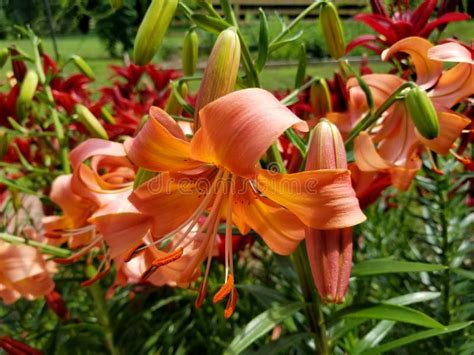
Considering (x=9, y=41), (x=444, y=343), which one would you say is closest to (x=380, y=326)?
(x=444, y=343)

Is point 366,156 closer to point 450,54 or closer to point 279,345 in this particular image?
point 450,54

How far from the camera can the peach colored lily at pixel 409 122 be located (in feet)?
2.24

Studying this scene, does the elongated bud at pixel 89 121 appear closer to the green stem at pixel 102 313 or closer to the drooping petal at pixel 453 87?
the green stem at pixel 102 313

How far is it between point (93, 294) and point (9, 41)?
54cm

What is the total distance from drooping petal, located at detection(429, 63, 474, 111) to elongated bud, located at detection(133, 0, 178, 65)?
392mm

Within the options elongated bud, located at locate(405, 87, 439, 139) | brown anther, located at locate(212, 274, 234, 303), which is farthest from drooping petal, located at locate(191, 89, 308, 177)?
elongated bud, located at locate(405, 87, 439, 139)

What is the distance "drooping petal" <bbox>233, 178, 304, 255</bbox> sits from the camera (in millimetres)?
561

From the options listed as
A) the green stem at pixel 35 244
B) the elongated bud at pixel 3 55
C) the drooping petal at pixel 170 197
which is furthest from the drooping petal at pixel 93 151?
the elongated bud at pixel 3 55

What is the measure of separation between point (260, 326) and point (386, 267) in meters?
0.17

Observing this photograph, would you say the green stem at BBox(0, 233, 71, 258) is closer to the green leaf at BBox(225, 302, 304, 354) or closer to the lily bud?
the green leaf at BBox(225, 302, 304, 354)

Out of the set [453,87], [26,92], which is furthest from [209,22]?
[26,92]

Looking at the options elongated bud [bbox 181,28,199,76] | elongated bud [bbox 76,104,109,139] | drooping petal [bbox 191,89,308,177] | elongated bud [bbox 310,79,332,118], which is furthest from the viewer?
elongated bud [bbox 76,104,109,139]

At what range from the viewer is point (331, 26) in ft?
2.28

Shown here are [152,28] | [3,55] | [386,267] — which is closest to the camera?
[152,28]
